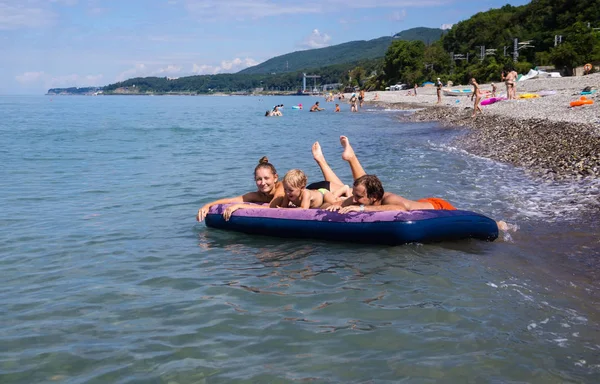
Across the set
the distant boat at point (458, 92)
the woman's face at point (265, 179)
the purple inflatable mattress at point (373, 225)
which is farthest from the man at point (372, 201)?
the distant boat at point (458, 92)

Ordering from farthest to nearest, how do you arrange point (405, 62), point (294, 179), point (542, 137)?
point (405, 62) → point (542, 137) → point (294, 179)

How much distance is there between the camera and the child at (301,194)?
6312 millimetres

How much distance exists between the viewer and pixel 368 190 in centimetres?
613

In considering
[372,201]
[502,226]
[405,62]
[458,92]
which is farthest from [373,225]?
[405,62]

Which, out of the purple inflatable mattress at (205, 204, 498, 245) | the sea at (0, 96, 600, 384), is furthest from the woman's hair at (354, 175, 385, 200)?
the sea at (0, 96, 600, 384)

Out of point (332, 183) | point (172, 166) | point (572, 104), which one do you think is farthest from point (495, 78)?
point (332, 183)

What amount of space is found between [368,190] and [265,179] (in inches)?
53.0

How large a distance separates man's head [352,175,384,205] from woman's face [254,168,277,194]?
1132 mm

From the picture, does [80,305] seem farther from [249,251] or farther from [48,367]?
[249,251]

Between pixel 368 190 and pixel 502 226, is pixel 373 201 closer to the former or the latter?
pixel 368 190

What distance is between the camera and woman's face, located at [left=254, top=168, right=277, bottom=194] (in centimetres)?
666

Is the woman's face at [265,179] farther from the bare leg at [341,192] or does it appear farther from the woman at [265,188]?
the bare leg at [341,192]

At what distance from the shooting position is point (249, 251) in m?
6.18

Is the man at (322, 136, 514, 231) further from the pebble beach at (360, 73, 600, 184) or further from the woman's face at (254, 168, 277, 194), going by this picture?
the pebble beach at (360, 73, 600, 184)
